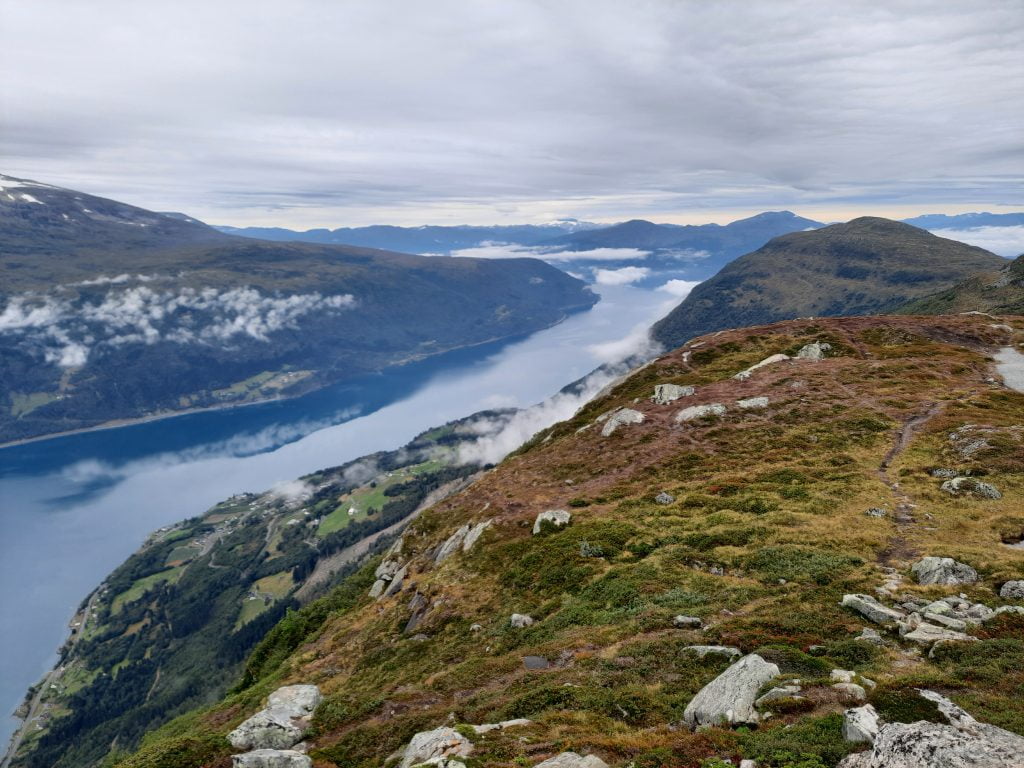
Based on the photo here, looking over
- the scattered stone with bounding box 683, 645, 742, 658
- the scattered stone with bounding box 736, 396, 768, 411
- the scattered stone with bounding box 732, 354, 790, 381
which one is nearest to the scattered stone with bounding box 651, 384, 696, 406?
the scattered stone with bounding box 732, 354, 790, 381

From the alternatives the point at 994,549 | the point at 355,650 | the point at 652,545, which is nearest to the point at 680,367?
the point at 652,545

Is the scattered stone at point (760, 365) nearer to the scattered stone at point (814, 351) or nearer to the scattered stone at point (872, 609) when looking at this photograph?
the scattered stone at point (814, 351)

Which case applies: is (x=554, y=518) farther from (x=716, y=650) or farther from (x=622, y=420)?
(x=622, y=420)

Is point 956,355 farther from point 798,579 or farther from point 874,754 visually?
point 874,754

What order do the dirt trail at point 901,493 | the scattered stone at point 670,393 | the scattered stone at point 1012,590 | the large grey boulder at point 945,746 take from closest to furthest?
1. the large grey boulder at point 945,746
2. the scattered stone at point 1012,590
3. the dirt trail at point 901,493
4. the scattered stone at point 670,393

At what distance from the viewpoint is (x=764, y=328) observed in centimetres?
10025

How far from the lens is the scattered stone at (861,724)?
44.5 feet

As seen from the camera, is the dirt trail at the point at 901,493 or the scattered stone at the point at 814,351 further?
the scattered stone at the point at 814,351

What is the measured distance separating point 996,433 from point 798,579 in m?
30.6

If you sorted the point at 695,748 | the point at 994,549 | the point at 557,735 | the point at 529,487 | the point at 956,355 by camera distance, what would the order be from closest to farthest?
1. the point at 695,748
2. the point at 557,735
3. the point at 994,549
4. the point at 529,487
5. the point at 956,355

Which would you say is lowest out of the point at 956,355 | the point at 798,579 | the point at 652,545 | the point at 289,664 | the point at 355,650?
the point at 289,664

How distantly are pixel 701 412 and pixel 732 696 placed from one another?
154 feet

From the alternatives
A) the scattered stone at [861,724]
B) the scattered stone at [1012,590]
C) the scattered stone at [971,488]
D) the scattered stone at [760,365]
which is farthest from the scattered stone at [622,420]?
the scattered stone at [861,724]

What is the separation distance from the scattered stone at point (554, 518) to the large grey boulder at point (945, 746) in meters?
31.4
